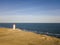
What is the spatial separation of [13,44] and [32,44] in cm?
156

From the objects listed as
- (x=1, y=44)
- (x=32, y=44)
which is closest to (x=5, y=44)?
(x=1, y=44)

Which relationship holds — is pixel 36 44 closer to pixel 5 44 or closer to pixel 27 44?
pixel 27 44

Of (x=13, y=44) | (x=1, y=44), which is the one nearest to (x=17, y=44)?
(x=13, y=44)

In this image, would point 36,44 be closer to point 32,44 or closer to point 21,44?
point 32,44

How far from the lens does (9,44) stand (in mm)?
10906

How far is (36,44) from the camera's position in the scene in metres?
11.5

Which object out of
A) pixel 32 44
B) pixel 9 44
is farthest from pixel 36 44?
pixel 9 44

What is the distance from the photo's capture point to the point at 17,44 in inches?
435

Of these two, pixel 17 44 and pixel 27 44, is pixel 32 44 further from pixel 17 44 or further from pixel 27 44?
pixel 17 44

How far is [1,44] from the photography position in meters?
10.8

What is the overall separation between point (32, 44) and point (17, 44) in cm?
124

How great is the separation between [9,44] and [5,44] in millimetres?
312

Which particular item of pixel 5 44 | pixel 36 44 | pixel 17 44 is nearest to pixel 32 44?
pixel 36 44

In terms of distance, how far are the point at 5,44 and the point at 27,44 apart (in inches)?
68.9
